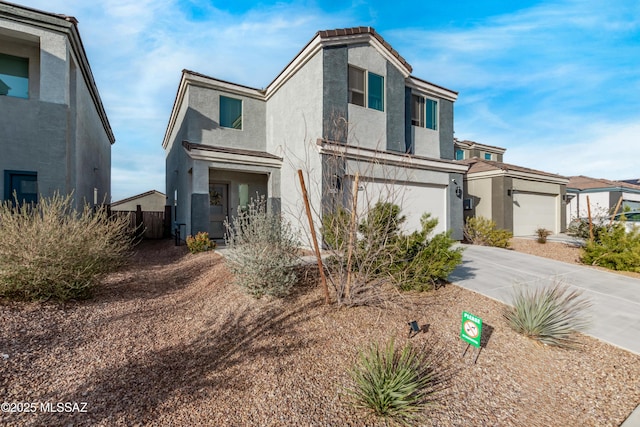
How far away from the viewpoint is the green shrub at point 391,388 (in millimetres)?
2809

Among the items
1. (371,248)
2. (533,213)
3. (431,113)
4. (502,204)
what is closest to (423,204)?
(431,113)

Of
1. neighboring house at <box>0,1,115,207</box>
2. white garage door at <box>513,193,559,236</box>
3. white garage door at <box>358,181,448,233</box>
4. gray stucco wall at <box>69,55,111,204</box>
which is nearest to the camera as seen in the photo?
neighboring house at <box>0,1,115,207</box>

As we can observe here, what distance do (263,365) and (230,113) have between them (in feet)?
38.3

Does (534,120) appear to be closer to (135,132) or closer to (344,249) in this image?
(344,249)

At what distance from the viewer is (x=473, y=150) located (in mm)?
23438

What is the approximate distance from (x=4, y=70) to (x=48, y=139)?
8.56 ft

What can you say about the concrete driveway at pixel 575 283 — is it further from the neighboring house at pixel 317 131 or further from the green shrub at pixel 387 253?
the neighboring house at pixel 317 131

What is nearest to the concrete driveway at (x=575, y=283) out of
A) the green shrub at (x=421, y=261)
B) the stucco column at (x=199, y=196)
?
the green shrub at (x=421, y=261)

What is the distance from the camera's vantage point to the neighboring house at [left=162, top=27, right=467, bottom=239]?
9.62 metres

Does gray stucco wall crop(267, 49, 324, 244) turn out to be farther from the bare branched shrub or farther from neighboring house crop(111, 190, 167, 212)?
neighboring house crop(111, 190, 167, 212)

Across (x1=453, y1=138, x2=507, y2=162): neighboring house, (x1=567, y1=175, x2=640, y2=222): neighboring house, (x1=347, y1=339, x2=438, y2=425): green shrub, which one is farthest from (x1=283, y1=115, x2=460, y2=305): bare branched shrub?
(x1=567, y1=175, x2=640, y2=222): neighboring house

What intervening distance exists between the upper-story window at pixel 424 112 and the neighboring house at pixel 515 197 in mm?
5032

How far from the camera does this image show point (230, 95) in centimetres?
1261

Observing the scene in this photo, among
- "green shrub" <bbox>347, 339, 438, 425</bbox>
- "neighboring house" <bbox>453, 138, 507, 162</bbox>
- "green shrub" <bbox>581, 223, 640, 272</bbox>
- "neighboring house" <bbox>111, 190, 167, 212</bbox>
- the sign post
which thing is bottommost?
"green shrub" <bbox>347, 339, 438, 425</bbox>
